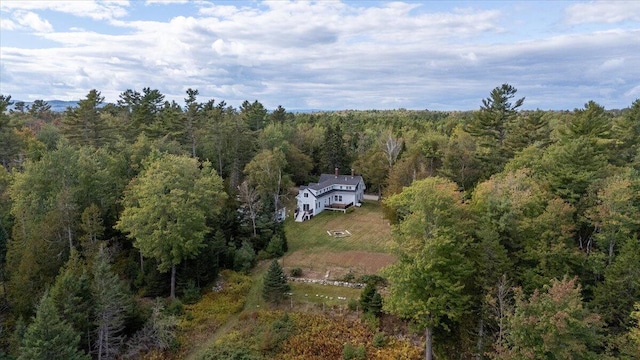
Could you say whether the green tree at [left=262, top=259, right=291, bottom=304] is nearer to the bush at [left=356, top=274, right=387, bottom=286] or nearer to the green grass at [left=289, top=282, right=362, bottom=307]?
the green grass at [left=289, top=282, right=362, bottom=307]

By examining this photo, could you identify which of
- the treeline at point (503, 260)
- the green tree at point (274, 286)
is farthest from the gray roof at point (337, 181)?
the treeline at point (503, 260)

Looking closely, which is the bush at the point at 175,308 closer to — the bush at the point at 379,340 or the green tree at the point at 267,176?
the bush at the point at 379,340

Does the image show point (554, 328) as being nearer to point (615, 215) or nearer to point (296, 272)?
point (615, 215)

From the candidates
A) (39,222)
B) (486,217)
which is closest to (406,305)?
(486,217)

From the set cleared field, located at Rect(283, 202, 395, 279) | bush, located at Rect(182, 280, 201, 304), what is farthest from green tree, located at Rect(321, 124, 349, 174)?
bush, located at Rect(182, 280, 201, 304)

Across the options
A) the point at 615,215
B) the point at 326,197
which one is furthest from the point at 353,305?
the point at 326,197
